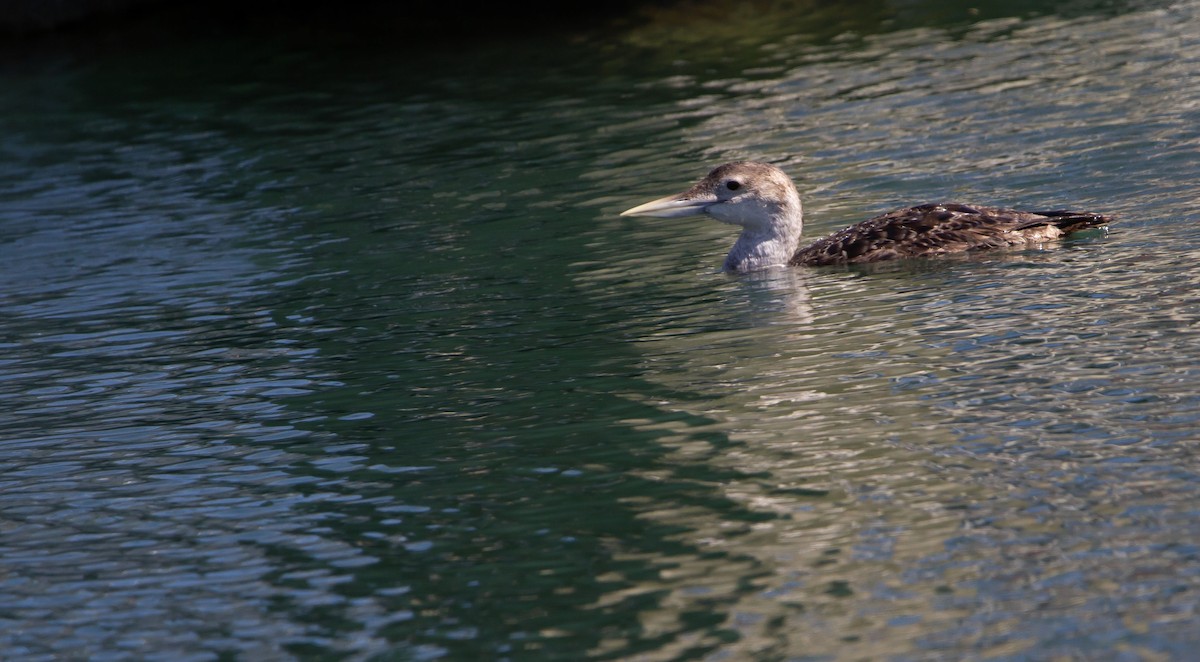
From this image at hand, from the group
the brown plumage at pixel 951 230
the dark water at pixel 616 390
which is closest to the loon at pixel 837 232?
the brown plumage at pixel 951 230

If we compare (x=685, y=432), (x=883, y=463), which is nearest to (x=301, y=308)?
(x=685, y=432)

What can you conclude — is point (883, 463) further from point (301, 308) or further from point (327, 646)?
point (301, 308)

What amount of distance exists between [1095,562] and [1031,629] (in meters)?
0.66

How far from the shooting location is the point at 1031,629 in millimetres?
6160

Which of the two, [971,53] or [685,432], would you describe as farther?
[971,53]

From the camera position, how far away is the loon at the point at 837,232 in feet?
39.1

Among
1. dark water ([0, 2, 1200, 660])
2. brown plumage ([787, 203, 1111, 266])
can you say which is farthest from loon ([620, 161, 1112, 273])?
dark water ([0, 2, 1200, 660])

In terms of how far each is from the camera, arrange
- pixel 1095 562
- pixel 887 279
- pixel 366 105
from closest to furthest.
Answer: pixel 1095 562 < pixel 887 279 < pixel 366 105

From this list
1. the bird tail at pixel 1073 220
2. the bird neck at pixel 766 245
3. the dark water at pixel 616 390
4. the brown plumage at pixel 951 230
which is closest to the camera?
the dark water at pixel 616 390

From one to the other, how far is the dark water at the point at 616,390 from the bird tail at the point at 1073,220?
185 mm

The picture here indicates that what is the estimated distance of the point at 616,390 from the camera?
970 centimetres

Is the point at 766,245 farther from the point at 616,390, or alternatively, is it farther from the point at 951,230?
the point at 616,390

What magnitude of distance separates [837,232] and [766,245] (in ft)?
2.36

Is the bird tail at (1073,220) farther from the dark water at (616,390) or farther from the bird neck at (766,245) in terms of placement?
the bird neck at (766,245)
